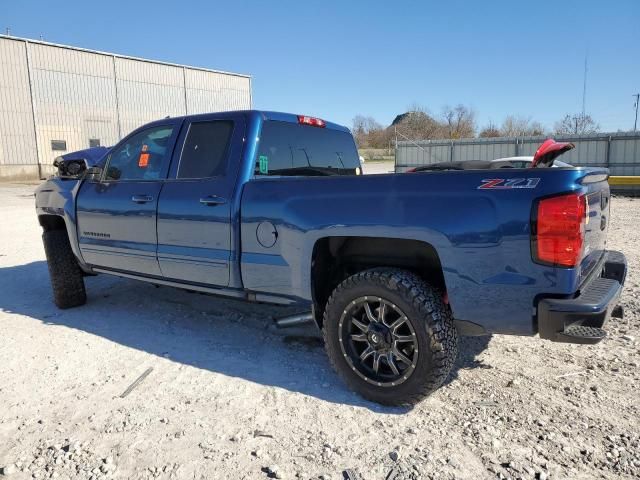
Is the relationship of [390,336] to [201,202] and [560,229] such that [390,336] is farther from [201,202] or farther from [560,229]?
[201,202]

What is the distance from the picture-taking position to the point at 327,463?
2.57m

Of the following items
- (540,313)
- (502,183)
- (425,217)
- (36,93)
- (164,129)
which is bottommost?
(540,313)

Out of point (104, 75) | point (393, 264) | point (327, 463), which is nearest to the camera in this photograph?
point (327, 463)

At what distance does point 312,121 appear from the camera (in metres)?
4.50

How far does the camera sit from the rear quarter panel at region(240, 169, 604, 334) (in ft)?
8.54

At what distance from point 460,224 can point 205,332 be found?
8.95ft

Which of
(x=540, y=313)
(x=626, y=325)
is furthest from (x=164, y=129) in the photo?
(x=626, y=325)

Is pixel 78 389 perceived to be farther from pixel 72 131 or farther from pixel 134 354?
pixel 72 131

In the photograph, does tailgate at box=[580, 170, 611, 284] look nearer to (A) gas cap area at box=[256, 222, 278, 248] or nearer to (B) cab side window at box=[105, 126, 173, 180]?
(A) gas cap area at box=[256, 222, 278, 248]

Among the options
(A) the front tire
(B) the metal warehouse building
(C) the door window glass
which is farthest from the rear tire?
(B) the metal warehouse building

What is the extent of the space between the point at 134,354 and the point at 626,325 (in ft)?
13.9

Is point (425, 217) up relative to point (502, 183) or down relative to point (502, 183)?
down

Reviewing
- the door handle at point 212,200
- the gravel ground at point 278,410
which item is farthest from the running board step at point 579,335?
the door handle at point 212,200

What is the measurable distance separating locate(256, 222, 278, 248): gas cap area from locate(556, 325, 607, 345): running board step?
1904mm
